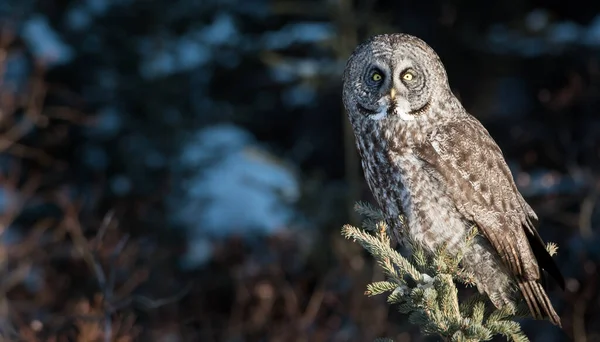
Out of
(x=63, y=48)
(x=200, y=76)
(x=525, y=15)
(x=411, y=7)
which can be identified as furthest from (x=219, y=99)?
(x=525, y=15)

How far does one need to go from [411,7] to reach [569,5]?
97.8 inches

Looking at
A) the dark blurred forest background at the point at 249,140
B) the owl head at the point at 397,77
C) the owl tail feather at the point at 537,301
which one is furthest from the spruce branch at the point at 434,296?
the dark blurred forest background at the point at 249,140

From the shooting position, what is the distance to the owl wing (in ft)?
11.9

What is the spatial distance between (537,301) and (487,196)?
0.48 m

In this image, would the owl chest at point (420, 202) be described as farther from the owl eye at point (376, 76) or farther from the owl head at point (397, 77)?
the owl eye at point (376, 76)

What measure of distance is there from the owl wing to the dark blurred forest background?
4.94 meters

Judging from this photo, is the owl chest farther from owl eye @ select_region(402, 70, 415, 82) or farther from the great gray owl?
owl eye @ select_region(402, 70, 415, 82)

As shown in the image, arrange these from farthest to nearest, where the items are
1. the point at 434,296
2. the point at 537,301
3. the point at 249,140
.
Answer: the point at 249,140, the point at 537,301, the point at 434,296

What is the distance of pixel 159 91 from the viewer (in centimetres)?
1255

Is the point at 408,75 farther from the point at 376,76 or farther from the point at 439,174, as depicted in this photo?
the point at 439,174

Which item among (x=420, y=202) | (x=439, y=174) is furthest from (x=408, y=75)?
(x=420, y=202)

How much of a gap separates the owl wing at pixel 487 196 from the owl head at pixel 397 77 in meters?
0.17

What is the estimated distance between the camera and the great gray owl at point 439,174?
361 cm

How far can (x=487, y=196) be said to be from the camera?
365 cm
